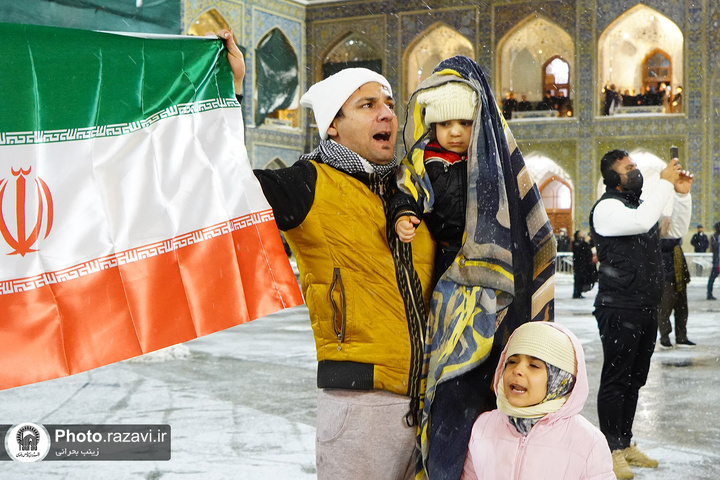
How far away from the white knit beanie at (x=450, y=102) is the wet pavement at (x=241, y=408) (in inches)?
80.9

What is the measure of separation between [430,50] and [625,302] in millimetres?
19314

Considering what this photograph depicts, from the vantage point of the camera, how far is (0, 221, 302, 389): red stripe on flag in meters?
1.66

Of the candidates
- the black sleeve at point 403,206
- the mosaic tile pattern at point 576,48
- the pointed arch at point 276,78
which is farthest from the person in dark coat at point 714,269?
the black sleeve at point 403,206

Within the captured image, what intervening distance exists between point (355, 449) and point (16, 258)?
789 millimetres

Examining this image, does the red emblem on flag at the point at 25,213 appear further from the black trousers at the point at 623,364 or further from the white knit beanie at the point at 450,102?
the black trousers at the point at 623,364

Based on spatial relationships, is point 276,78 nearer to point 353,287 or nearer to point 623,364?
point 623,364

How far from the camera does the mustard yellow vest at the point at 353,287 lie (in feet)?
5.38

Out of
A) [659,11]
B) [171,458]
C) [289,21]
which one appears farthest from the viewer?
[289,21]

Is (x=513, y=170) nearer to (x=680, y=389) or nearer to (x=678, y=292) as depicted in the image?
(x=680, y=389)

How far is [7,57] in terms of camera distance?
1630 mm

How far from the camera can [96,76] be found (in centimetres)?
174

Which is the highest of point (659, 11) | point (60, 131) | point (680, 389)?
point (659, 11)

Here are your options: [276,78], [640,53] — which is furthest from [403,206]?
[640,53]

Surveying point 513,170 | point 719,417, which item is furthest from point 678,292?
point 513,170
